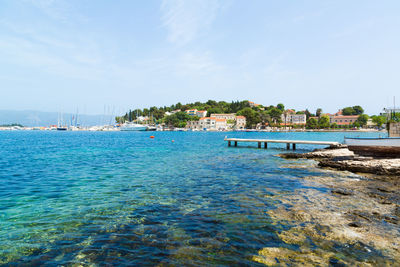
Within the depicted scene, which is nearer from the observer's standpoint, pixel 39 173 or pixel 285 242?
pixel 285 242

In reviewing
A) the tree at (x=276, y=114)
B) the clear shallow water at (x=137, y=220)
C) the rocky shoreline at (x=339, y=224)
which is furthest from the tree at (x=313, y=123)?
the clear shallow water at (x=137, y=220)

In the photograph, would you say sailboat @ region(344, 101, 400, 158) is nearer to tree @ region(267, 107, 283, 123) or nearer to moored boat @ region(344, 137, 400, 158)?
moored boat @ region(344, 137, 400, 158)

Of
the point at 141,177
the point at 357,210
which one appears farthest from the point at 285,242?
the point at 141,177

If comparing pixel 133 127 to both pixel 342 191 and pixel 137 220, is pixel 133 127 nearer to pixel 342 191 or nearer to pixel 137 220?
pixel 342 191

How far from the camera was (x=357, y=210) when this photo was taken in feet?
31.2

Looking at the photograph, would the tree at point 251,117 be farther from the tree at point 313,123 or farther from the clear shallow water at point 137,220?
the clear shallow water at point 137,220

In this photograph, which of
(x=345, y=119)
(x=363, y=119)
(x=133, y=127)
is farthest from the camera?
(x=345, y=119)

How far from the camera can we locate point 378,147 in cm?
2447

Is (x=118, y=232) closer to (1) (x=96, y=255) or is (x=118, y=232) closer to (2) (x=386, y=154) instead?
(1) (x=96, y=255)

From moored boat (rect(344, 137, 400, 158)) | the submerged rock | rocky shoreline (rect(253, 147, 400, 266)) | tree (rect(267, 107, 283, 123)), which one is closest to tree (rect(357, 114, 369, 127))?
tree (rect(267, 107, 283, 123))

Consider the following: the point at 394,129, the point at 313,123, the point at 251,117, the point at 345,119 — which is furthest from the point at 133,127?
the point at 345,119

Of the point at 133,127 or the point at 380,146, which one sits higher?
the point at 133,127

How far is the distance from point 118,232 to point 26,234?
3036 mm

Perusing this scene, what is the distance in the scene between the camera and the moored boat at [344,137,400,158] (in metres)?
23.0
